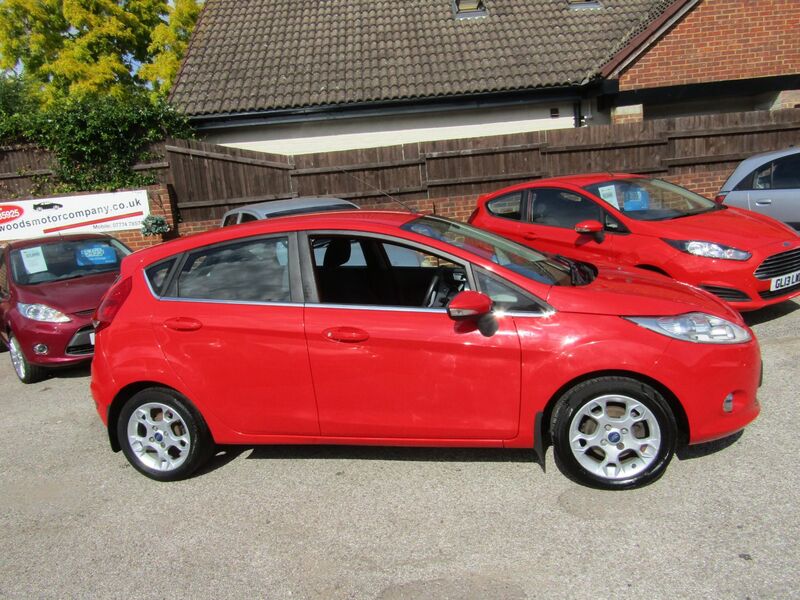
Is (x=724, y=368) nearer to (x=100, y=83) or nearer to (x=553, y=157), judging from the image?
(x=553, y=157)

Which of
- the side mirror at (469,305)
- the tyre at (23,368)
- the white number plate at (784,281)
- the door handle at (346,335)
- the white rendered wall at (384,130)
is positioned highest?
the white rendered wall at (384,130)

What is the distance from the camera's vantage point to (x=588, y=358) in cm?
340

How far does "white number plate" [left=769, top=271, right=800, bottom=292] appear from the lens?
19.3ft

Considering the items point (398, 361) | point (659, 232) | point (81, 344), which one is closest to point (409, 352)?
point (398, 361)

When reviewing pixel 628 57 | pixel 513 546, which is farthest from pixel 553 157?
pixel 513 546

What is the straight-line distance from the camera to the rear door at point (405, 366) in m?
3.54

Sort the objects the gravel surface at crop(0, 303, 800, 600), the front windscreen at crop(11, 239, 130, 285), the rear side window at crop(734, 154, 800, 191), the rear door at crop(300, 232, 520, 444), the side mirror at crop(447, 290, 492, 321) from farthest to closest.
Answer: the rear side window at crop(734, 154, 800, 191) < the front windscreen at crop(11, 239, 130, 285) < the rear door at crop(300, 232, 520, 444) < the side mirror at crop(447, 290, 492, 321) < the gravel surface at crop(0, 303, 800, 600)

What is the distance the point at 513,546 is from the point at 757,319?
449 cm

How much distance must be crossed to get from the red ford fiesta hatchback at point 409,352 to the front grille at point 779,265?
→ 2.37 meters

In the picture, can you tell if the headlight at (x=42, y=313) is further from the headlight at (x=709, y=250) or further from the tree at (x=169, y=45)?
the tree at (x=169, y=45)

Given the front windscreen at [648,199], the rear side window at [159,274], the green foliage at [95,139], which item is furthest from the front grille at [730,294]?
the green foliage at [95,139]

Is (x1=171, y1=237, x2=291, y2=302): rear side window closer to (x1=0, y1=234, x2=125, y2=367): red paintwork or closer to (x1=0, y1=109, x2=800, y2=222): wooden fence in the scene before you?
(x1=0, y1=234, x2=125, y2=367): red paintwork

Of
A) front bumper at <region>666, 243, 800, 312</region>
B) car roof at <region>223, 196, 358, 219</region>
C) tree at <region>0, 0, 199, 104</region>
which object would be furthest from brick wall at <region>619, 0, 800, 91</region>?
tree at <region>0, 0, 199, 104</region>

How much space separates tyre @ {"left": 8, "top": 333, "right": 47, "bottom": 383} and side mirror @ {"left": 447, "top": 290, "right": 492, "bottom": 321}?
17.4ft
